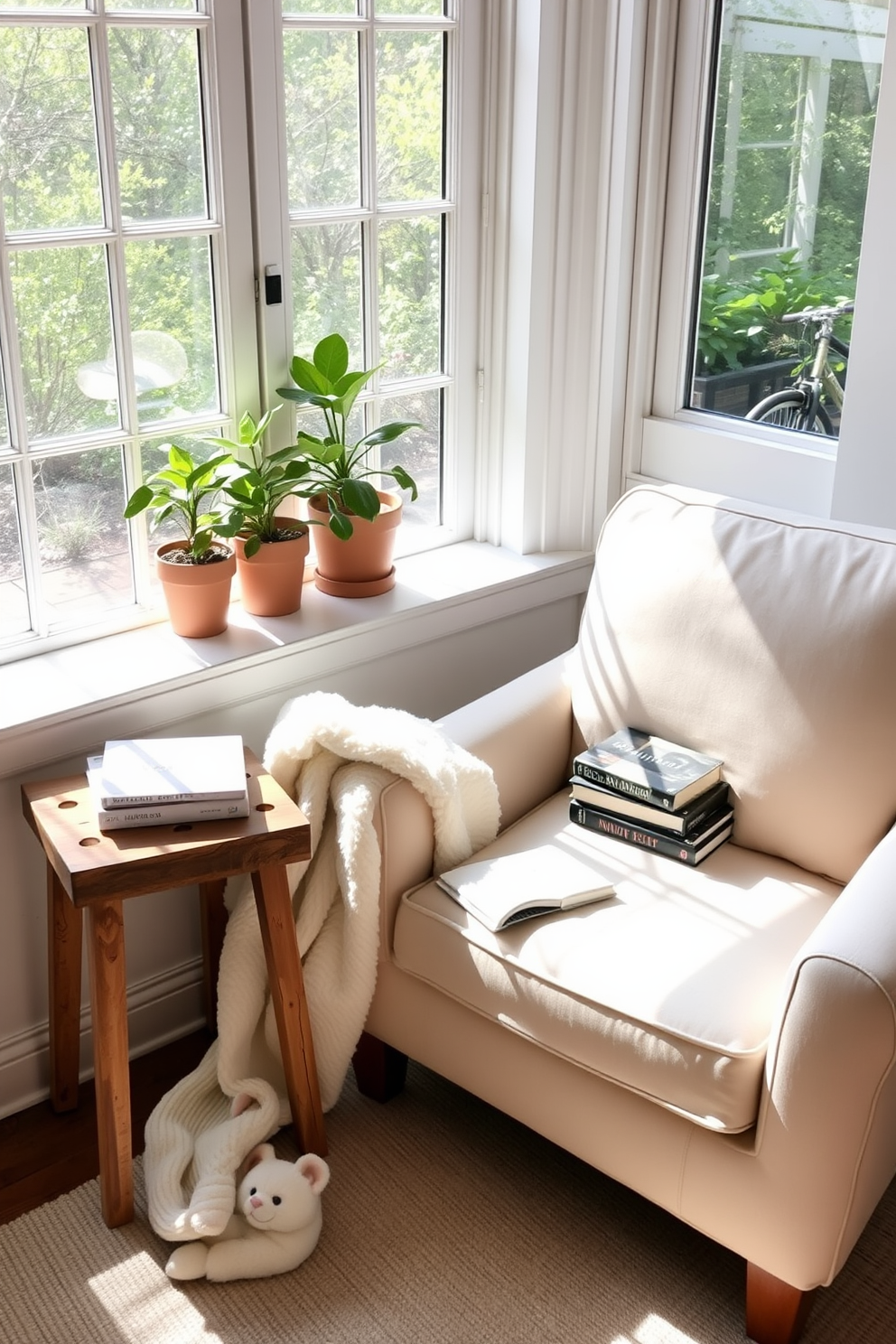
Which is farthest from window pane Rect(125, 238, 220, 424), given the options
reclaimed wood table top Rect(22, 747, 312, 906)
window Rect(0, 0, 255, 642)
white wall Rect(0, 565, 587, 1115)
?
reclaimed wood table top Rect(22, 747, 312, 906)

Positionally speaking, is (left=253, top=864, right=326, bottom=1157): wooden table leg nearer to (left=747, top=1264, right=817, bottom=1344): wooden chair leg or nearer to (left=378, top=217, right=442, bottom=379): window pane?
(left=747, top=1264, right=817, bottom=1344): wooden chair leg

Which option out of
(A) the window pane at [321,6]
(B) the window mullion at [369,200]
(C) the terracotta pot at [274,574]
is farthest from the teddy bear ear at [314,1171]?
(A) the window pane at [321,6]

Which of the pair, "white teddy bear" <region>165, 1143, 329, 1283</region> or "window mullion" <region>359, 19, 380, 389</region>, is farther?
"window mullion" <region>359, 19, 380, 389</region>

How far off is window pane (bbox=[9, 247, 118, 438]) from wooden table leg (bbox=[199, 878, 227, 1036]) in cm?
78

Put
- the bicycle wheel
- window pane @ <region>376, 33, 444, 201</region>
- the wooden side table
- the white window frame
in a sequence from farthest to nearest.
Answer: the bicycle wheel, window pane @ <region>376, 33, 444, 201</region>, the white window frame, the wooden side table

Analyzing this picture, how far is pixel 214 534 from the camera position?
2180mm

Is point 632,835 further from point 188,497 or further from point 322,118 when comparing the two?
point 322,118

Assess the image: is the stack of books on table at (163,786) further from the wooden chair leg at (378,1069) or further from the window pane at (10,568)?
the wooden chair leg at (378,1069)

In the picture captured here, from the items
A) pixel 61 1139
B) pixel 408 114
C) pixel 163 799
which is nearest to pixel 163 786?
pixel 163 799

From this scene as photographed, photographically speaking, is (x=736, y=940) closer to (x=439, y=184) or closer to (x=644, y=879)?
(x=644, y=879)

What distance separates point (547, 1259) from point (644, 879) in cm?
55

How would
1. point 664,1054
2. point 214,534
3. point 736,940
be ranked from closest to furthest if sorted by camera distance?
point 664,1054 < point 736,940 < point 214,534

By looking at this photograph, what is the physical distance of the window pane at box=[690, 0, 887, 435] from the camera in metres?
2.23

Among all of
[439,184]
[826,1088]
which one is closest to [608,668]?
[826,1088]
